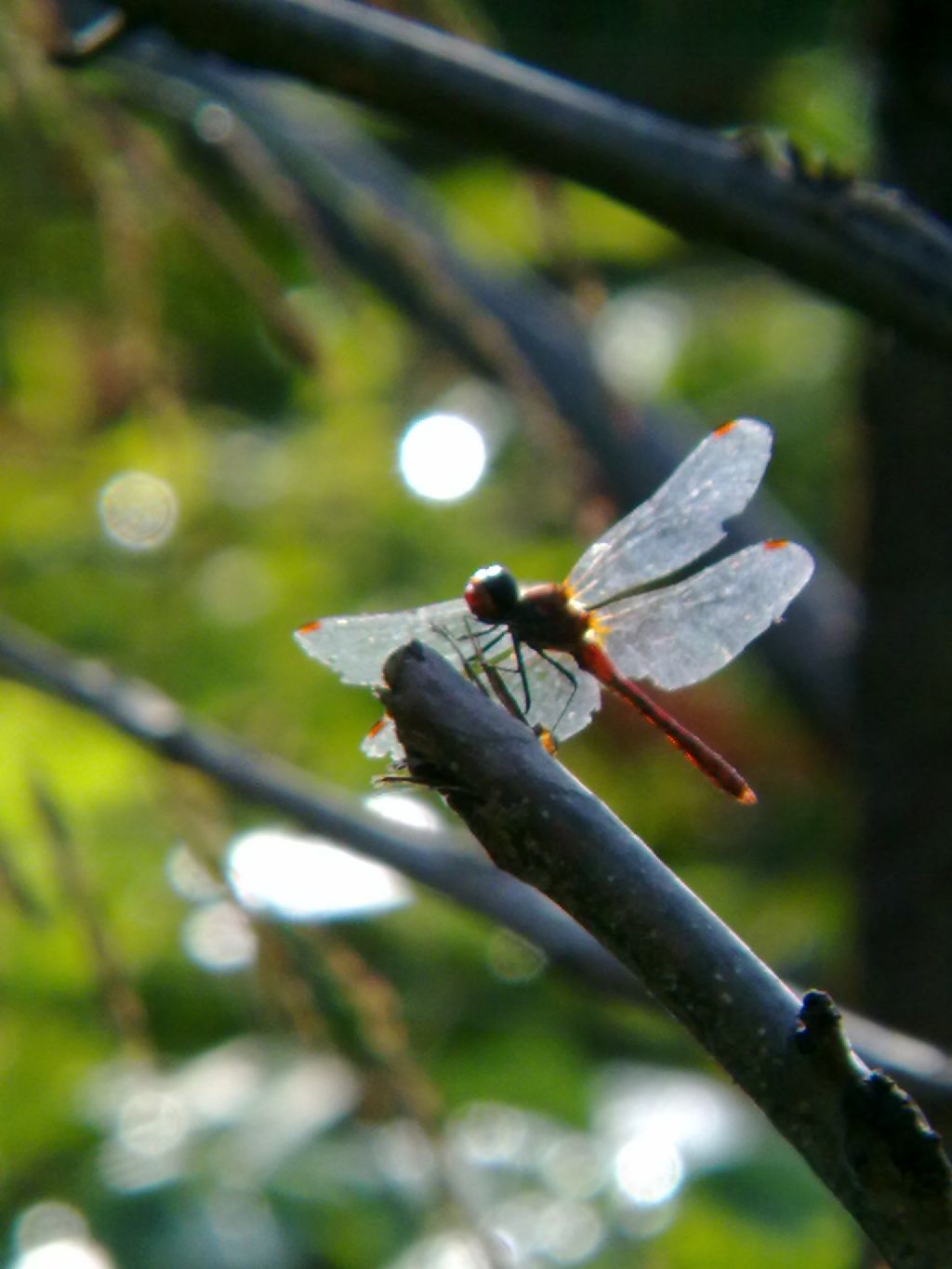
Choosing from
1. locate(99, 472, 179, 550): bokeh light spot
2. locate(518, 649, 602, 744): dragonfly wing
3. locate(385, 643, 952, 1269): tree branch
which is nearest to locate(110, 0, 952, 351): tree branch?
locate(518, 649, 602, 744): dragonfly wing

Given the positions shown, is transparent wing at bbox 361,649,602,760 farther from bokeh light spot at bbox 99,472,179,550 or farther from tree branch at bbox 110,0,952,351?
bokeh light spot at bbox 99,472,179,550

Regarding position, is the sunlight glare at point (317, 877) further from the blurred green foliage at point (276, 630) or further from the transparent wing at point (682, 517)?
the transparent wing at point (682, 517)

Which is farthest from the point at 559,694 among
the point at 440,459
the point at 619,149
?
the point at 440,459

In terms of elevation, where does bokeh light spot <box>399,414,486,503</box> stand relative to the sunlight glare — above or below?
above

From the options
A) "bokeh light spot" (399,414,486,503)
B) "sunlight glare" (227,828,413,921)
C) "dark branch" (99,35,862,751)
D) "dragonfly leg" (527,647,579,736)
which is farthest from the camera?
"dark branch" (99,35,862,751)

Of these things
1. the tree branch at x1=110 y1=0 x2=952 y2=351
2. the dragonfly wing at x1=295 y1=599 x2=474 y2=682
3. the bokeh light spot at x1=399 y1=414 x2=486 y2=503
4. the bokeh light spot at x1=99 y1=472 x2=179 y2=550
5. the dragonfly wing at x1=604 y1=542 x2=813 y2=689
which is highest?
the bokeh light spot at x1=99 y1=472 x2=179 y2=550

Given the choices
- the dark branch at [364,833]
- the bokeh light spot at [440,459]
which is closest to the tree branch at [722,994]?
the dark branch at [364,833]
